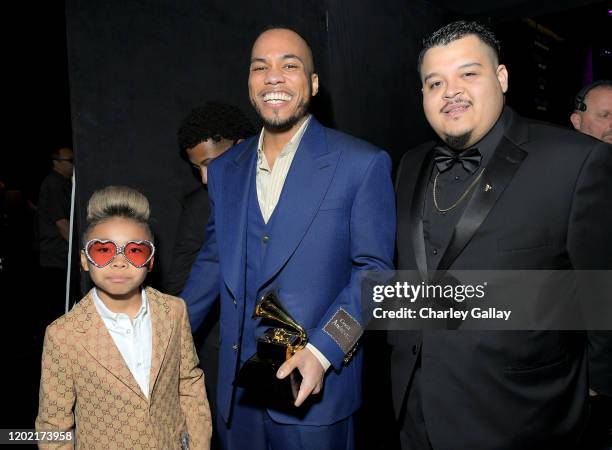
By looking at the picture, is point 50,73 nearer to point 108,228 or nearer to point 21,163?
point 21,163

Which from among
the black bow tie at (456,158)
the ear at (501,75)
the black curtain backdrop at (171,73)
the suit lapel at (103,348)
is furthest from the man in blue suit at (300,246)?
the black curtain backdrop at (171,73)

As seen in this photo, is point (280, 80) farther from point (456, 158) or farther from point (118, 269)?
point (118, 269)

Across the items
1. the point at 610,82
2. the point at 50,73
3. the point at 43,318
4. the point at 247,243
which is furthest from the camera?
the point at 50,73

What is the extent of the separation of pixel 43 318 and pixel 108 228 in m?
6.03

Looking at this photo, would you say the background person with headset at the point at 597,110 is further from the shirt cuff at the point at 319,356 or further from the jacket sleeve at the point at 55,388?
the jacket sleeve at the point at 55,388

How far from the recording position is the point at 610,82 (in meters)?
3.61

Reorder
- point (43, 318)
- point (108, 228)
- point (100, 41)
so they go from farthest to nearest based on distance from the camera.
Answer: point (43, 318) → point (100, 41) → point (108, 228)

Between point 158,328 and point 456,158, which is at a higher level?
point 456,158

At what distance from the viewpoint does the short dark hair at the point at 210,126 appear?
2.84 meters

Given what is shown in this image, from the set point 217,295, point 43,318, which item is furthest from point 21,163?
point 217,295

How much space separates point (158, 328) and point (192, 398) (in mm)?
345

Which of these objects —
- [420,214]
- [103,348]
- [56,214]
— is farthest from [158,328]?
[56,214]

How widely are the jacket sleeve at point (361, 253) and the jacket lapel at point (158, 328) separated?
1.92 ft

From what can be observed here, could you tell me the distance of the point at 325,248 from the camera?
1.94 m
